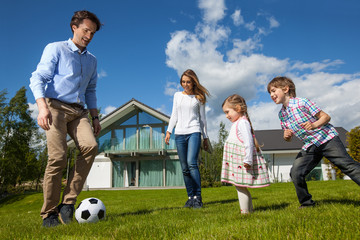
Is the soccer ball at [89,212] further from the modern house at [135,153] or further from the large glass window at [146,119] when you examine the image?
the large glass window at [146,119]

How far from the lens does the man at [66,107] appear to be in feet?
10.8

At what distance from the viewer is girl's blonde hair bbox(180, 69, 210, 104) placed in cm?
508

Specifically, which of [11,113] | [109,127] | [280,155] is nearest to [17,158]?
[11,113]

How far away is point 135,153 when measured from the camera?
65.0 feet

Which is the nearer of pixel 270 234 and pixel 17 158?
pixel 270 234

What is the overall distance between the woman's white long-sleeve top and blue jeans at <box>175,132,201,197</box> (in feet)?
0.42

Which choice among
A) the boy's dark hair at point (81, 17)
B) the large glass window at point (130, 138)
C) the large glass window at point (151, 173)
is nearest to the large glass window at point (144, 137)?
the large glass window at point (130, 138)

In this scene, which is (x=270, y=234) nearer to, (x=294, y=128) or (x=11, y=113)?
(x=294, y=128)

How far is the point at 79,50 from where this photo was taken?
369 centimetres

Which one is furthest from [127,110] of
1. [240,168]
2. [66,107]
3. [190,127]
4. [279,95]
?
[240,168]

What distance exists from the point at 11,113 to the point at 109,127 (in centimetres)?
1086

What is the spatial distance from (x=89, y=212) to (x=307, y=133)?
9.75ft

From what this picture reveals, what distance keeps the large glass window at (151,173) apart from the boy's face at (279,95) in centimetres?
1722

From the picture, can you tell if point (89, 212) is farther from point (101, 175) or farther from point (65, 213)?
point (101, 175)
